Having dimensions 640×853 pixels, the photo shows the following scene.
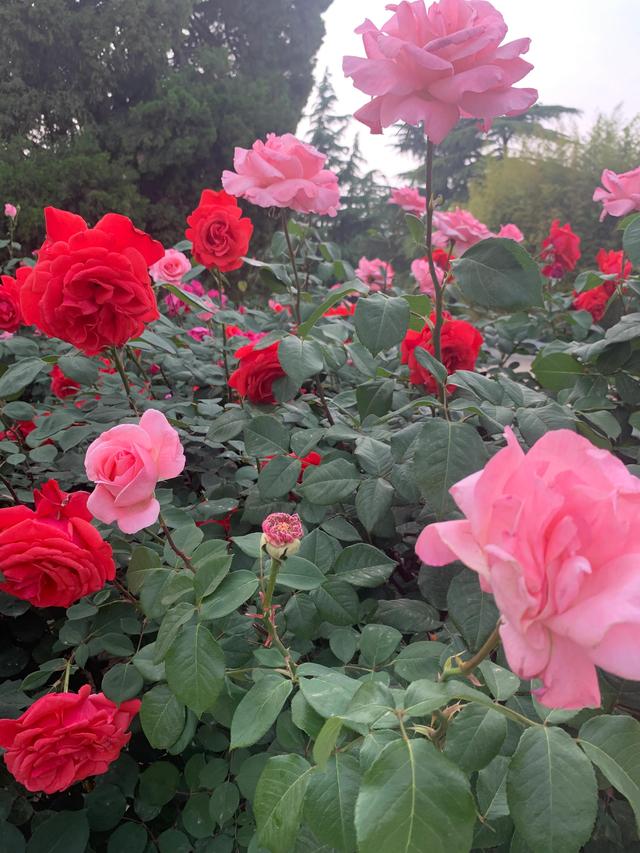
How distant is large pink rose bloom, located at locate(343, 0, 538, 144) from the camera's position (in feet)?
2.02

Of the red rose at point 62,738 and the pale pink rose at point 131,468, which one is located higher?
the pale pink rose at point 131,468

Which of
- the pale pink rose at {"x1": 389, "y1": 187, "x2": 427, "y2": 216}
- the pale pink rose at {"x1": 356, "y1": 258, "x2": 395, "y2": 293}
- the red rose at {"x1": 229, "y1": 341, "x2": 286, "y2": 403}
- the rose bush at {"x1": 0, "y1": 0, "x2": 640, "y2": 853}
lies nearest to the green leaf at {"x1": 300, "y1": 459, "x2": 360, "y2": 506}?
the rose bush at {"x1": 0, "y1": 0, "x2": 640, "y2": 853}

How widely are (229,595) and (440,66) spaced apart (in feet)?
1.85

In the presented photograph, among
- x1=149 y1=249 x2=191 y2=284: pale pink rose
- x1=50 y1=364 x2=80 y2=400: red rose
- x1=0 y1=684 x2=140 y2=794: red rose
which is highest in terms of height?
x1=149 y1=249 x2=191 y2=284: pale pink rose

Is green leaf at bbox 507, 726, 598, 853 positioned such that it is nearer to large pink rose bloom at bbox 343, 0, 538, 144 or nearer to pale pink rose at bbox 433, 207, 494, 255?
large pink rose bloom at bbox 343, 0, 538, 144

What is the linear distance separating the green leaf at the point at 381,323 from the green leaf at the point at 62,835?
2.33ft

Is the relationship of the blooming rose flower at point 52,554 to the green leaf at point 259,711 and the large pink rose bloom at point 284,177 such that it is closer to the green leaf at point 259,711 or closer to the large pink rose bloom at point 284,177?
the green leaf at point 259,711

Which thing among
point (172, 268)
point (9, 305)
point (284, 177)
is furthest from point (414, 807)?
point (172, 268)

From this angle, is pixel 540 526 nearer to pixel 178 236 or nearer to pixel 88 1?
pixel 178 236

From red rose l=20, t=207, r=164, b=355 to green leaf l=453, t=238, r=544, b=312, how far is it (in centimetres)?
43

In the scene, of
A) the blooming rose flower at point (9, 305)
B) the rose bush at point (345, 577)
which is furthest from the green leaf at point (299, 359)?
the blooming rose flower at point (9, 305)

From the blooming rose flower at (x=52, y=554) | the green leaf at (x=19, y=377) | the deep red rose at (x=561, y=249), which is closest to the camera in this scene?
the blooming rose flower at (x=52, y=554)

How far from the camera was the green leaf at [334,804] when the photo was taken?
1.31 feet

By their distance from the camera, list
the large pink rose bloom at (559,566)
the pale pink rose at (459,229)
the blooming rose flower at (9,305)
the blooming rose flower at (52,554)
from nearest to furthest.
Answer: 1. the large pink rose bloom at (559,566)
2. the blooming rose flower at (52,554)
3. the pale pink rose at (459,229)
4. the blooming rose flower at (9,305)
